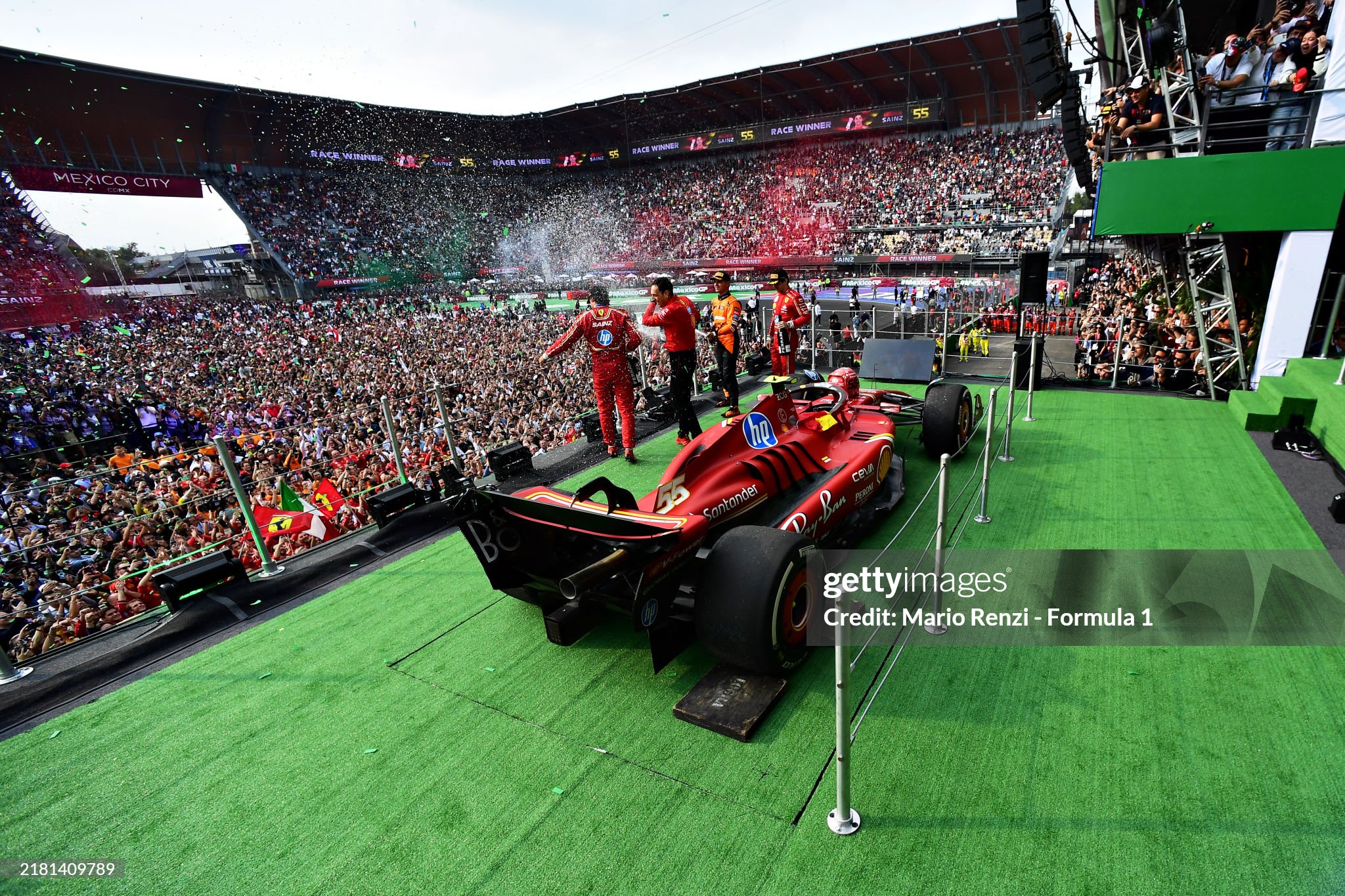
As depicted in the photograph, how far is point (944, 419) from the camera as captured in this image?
607cm

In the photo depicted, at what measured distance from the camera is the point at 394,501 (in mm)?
5766

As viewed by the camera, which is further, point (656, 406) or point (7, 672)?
point (656, 406)

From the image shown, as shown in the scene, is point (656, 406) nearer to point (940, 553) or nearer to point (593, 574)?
point (940, 553)

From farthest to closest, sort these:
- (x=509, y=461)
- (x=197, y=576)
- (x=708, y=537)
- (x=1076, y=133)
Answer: (x=1076, y=133) → (x=509, y=461) → (x=197, y=576) → (x=708, y=537)

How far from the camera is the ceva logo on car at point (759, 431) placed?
14.8ft

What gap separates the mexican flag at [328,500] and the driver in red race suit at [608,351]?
2564mm

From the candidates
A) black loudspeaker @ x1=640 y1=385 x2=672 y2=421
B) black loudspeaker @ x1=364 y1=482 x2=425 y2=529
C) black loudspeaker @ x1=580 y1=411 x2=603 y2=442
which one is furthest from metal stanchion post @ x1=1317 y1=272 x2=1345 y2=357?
black loudspeaker @ x1=364 y1=482 x2=425 y2=529

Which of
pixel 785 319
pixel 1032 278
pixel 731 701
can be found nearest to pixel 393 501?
pixel 731 701

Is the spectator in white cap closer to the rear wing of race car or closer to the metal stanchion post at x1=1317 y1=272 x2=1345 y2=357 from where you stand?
the metal stanchion post at x1=1317 y1=272 x2=1345 y2=357

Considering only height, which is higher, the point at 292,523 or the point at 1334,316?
the point at 1334,316

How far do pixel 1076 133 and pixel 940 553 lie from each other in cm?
1858

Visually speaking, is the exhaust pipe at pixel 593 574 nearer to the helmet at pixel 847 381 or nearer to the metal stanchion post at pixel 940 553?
the metal stanchion post at pixel 940 553

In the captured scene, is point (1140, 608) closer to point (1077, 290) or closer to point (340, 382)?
point (340, 382)

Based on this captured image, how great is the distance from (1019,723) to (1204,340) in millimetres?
8095
